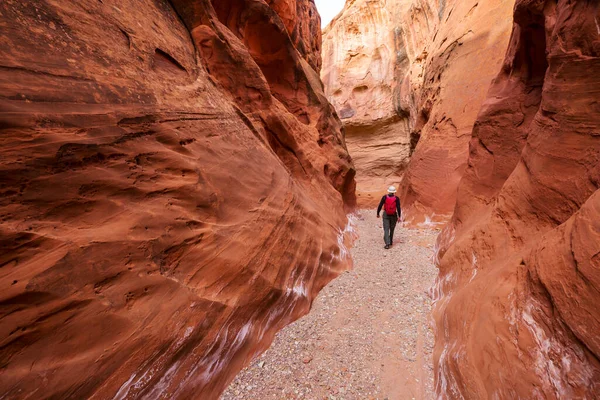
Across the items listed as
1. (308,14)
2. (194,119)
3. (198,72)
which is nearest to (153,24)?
(198,72)

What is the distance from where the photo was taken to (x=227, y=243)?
262 cm

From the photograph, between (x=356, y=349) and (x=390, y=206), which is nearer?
(x=356, y=349)

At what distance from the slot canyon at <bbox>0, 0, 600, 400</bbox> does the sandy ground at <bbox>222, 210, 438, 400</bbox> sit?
0.02 m

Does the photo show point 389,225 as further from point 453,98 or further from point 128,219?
point 453,98

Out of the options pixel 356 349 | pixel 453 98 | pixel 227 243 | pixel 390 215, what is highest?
pixel 227 243

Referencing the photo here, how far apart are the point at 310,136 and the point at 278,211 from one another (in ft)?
12.5

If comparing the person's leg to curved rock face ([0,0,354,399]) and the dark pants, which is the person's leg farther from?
curved rock face ([0,0,354,399])

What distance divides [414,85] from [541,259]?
14.6m

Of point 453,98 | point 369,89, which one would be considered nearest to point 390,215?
point 453,98

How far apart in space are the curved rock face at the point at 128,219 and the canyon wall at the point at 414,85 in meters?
6.39

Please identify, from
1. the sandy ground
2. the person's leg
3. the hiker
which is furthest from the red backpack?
Answer: the sandy ground

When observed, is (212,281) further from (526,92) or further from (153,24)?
(526,92)

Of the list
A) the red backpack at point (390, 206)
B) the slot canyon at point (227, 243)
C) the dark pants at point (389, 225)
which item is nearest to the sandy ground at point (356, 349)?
the slot canyon at point (227, 243)

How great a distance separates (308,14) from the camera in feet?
34.9
